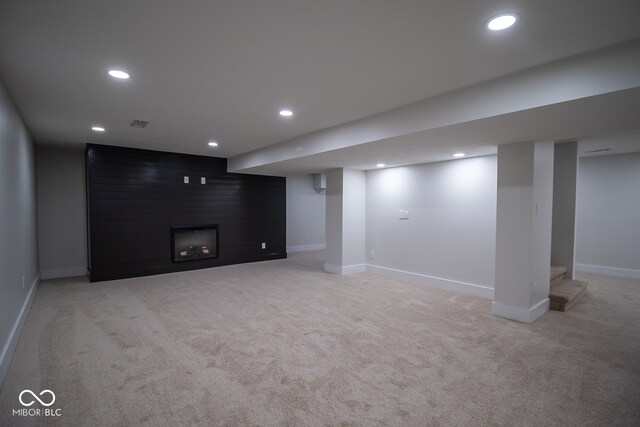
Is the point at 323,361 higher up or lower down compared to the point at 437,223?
lower down

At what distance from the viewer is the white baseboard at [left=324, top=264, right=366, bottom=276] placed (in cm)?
610

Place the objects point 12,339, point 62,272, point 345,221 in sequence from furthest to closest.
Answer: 1. point 345,221
2. point 62,272
3. point 12,339

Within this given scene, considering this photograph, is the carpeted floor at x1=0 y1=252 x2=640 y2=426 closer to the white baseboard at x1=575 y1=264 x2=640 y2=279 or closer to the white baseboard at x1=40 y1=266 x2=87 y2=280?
the white baseboard at x1=575 y1=264 x2=640 y2=279

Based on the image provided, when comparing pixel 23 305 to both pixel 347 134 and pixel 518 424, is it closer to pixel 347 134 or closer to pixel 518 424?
pixel 347 134

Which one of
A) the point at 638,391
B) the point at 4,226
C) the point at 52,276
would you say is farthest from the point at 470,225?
the point at 52,276

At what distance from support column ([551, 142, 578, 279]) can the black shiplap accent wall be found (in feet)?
18.5

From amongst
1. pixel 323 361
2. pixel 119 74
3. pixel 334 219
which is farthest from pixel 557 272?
pixel 119 74

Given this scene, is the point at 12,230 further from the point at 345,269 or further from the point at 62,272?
the point at 345,269

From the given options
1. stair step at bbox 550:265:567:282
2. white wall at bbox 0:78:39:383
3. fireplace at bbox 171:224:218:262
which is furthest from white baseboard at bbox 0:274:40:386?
stair step at bbox 550:265:567:282

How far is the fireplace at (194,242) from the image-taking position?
6.41m

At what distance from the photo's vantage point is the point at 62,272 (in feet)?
19.3

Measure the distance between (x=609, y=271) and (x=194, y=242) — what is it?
8.07 meters

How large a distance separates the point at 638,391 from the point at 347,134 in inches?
135

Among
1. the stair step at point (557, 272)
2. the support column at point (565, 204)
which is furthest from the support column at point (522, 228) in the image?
the support column at point (565, 204)
